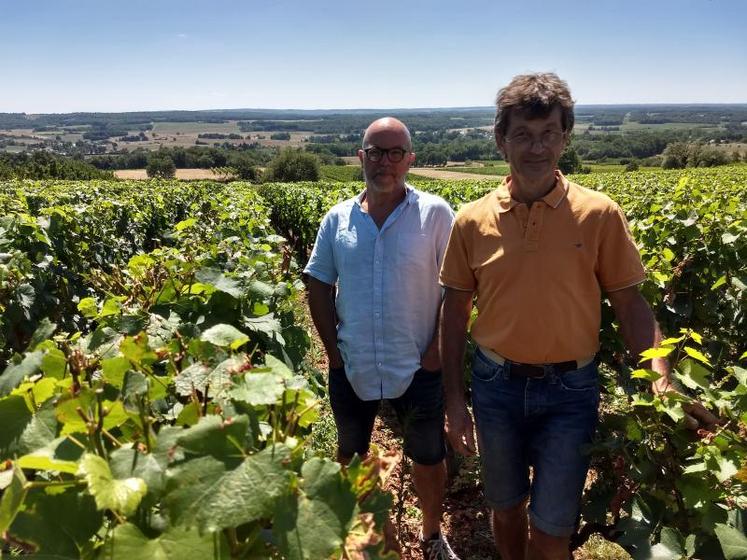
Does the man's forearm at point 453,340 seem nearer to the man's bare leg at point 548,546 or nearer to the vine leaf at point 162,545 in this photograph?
the man's bare leg at point 548,546

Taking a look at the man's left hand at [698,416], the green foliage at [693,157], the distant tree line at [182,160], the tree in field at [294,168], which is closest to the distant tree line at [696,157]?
the green foliage at [693,157]

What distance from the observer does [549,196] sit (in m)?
1.94

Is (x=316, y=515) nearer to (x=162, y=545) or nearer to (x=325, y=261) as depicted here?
(x=162, y=545)

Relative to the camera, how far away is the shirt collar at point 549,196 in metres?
1.94

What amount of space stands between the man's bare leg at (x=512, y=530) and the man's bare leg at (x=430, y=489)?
0.40 m

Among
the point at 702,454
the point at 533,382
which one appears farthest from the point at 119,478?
the point at 533,382

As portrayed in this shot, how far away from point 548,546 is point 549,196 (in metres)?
1.28

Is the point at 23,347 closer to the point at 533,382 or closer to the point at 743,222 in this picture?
the point at 533,382

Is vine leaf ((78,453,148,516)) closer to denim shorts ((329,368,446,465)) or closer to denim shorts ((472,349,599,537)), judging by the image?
denim shorts ((472,349,599,537))

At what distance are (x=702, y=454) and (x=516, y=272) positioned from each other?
79cm

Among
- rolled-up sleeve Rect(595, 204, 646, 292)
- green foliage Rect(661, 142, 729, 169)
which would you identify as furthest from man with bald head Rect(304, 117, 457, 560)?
green foliage Rect(661, 142, 729, 169)

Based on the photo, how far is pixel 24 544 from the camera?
82 cm

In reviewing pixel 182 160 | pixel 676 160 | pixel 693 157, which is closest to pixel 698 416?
pixel 693 157

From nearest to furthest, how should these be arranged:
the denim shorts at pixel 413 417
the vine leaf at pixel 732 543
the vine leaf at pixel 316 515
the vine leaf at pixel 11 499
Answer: the vine leaf at pixel 11 499 → the vine leaf at pixel 316 515 → the vine leaf at pixel 732 543 → the denim shorts at pixel 413 417
